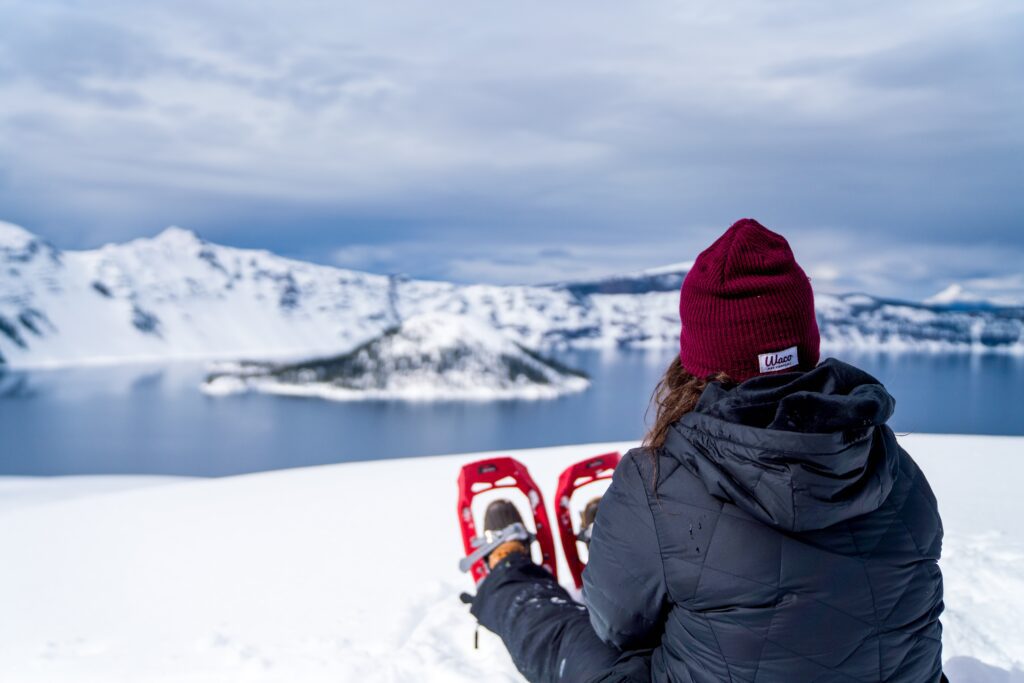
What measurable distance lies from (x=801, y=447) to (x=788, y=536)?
0.65 ft

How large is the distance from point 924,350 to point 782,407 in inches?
4233

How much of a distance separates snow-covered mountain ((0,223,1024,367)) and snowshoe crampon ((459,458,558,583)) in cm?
8925

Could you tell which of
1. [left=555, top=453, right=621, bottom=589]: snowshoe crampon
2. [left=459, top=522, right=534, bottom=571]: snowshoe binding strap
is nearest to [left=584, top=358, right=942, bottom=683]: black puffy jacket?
[left=459, top=522, right=534, bottom=571]: snowshoe binding strap

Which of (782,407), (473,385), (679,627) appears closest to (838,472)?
(782,407)

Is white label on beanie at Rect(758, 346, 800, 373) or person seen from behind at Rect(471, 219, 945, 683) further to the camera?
white label on beanie at Rect(758, 346, 800, 373)

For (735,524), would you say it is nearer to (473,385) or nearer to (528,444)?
(528,444)

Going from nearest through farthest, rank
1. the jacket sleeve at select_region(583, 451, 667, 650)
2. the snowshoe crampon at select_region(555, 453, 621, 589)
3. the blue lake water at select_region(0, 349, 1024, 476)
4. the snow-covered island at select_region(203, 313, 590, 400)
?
the jacket sleeve at select_region(583, 451, 667, 650) → the snowshoe crampon at select_region(555, 453, 621, 589) → the blue lake water at select_region(0, 349, 1024, 476) → the snow-covered island at select_region(203, 313, 590, 400)

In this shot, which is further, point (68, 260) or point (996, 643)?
point (68, 260)

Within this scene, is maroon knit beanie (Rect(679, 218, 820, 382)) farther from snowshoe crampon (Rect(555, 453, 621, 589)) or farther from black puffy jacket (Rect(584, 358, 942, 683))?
snowshoe crampon (Rect(555, 453, 621, 589))

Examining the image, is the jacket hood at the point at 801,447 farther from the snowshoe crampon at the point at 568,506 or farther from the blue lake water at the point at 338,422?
the blue lake water at the point at 338,422

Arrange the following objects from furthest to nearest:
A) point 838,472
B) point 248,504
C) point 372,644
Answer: point 248,504, point 372,644, point 838,472

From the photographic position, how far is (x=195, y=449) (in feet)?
186

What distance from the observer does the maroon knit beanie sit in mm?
1302

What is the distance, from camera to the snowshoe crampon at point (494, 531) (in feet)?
7.81
